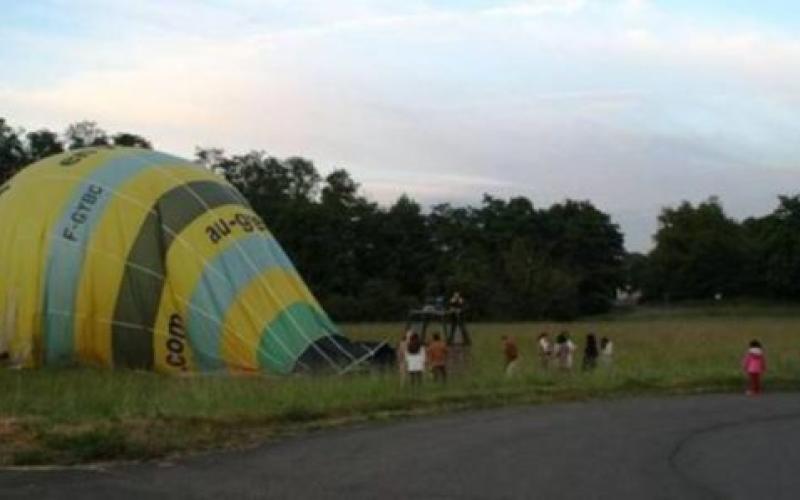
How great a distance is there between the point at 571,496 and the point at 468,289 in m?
113

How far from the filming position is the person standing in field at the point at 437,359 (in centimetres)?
2547

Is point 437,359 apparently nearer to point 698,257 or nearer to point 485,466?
point 485,466

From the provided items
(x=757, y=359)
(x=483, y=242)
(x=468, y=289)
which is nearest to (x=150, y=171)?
(x=757, y=359)

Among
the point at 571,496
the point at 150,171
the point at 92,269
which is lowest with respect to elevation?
the point at 571,496

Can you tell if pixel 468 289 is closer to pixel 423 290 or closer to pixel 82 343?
pixel 423 290

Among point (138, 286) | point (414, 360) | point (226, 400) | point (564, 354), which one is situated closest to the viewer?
point (226, 400)

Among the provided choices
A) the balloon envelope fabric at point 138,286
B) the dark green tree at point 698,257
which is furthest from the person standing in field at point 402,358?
the dark green tree at point 698,257

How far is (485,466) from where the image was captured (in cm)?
1267

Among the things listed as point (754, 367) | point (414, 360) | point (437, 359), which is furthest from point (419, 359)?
point (754, 367)

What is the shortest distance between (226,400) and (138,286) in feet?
25.8

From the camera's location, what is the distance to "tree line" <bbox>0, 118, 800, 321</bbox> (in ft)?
408

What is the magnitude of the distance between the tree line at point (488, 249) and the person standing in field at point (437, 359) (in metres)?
87.4

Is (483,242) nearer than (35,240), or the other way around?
(35,240)

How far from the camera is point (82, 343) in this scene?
82.9 ft
